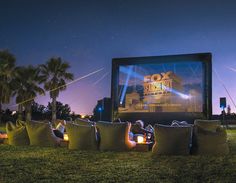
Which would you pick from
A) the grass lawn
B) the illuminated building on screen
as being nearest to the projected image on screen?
the illuminated building on screen

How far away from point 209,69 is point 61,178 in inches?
564

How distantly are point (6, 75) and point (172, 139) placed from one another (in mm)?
22321

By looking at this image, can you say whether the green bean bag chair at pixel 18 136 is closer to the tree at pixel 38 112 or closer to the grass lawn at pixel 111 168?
the grass lawn at pixel 111 168

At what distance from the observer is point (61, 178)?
14.1 ft

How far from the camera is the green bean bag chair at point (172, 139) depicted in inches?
263

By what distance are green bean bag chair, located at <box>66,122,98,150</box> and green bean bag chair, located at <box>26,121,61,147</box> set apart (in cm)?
83

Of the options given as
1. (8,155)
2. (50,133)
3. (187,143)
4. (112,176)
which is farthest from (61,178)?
(50,133)

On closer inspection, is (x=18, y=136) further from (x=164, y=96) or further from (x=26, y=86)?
(x=26, y=86)

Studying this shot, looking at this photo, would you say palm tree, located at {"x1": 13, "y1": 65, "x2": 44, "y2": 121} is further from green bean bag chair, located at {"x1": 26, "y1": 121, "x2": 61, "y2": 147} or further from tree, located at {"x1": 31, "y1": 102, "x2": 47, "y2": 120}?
green bean bag chair, located at {"x1": 26, "y1": 121, "x2": 61, "y2": 147}

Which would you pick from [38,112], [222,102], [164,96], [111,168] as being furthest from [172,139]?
[38,112]

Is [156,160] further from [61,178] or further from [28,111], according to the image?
[28,111]

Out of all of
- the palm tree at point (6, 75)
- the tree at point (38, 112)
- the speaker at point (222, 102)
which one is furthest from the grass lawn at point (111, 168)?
the tree at point (38, 112)

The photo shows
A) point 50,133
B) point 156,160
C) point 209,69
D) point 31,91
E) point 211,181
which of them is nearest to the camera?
point 211,181

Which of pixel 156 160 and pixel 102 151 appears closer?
pixel 156 160
